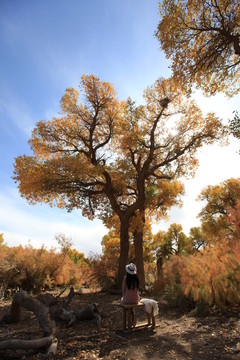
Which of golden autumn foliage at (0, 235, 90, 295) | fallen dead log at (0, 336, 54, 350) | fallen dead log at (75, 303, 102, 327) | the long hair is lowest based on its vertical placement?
fallen dead log at (0, 336, 54, 350)

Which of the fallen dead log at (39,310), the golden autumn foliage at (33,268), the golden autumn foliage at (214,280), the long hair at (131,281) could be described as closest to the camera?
the fallen dead log at (39,310)

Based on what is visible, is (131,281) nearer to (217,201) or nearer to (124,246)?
(124,246)

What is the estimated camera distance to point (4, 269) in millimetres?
11320

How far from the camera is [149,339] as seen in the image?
5113 millimetres

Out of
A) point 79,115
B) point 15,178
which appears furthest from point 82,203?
point 79,115

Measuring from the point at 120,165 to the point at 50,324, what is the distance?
37.6 ft

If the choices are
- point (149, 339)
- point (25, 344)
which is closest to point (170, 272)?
point (149, 339)

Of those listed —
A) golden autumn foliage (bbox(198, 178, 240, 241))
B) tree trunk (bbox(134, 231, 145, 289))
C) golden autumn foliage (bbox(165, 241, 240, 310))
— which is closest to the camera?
golden autumn foliage (bbox(165, 241, 240, 310))

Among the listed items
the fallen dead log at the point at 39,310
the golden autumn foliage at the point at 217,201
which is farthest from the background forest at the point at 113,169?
the golden autumn foliage at the point at 217,201

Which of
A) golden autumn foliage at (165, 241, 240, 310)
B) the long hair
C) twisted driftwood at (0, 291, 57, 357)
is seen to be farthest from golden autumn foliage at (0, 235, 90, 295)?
golden autumn foliage at (165, 241, 240, 310)

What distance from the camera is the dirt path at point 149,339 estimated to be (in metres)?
4.12

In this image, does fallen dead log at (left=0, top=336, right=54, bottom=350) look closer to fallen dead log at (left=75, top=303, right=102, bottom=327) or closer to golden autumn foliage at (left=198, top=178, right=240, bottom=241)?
fallen dead log at (left=75, top=303, right=102, bottom=327)

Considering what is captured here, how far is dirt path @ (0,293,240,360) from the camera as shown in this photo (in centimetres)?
412

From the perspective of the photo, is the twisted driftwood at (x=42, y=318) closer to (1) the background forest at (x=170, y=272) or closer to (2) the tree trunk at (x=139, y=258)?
(1) the background forest at (x=170, y=272)
